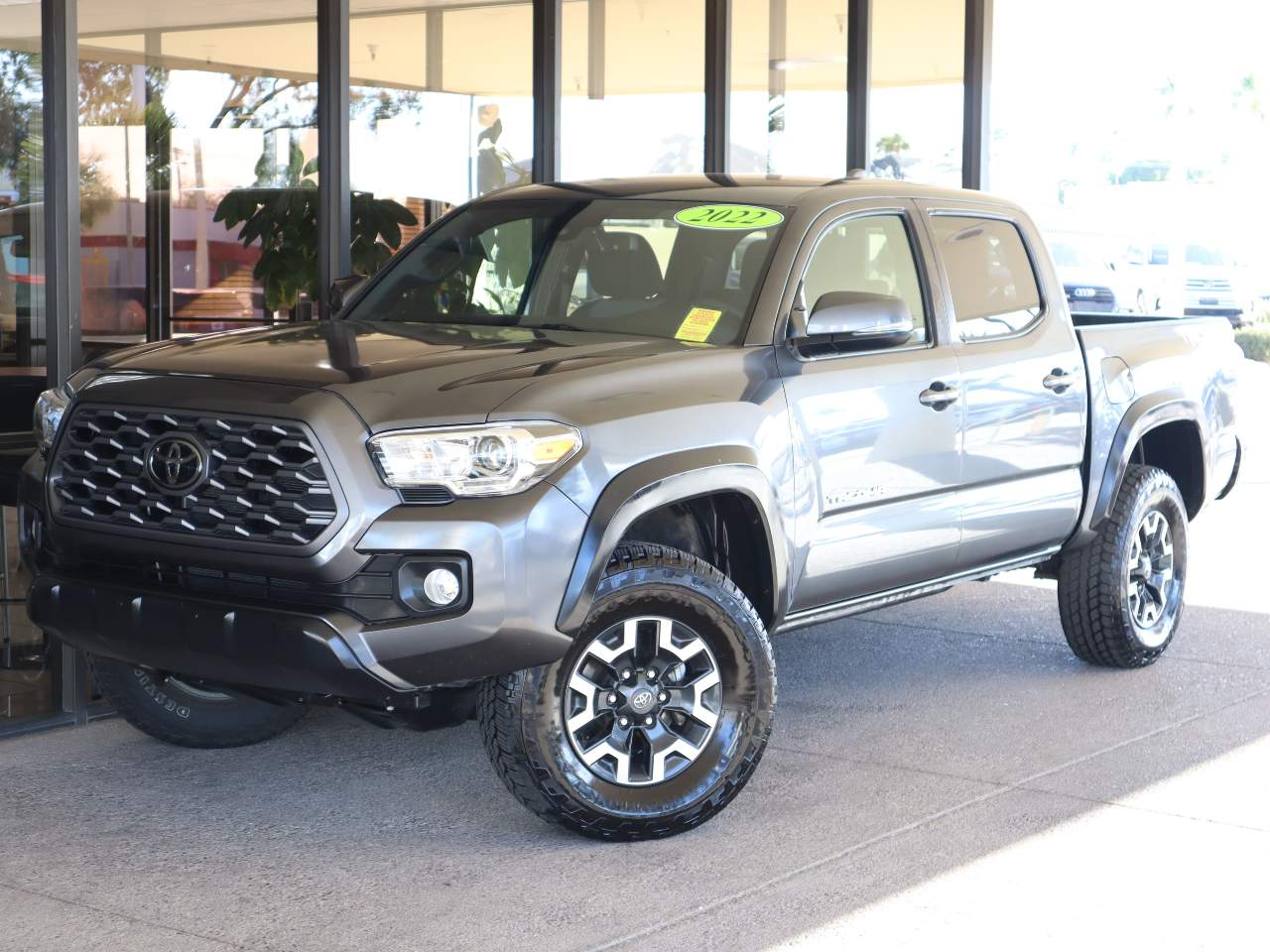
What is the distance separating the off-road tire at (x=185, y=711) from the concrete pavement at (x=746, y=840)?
0.24ft

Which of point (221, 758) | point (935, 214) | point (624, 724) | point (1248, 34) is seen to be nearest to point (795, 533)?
point (624, 724)

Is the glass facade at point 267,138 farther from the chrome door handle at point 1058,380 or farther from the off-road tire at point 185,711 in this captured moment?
the chrome door handle at point 1058,380

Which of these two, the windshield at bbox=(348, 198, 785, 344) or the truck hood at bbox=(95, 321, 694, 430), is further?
the windshield at bbox=(348, 198, 785, 344)

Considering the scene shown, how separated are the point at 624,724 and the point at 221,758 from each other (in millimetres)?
1653

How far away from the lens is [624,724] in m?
4.81

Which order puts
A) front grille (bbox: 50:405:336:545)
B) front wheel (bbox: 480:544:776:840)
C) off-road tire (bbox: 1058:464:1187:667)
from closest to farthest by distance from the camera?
front grille (bbox: 50:405:336:545), front wheel (bbox: 480:544:776:840), off-road tire (bbox: 1058:464:1187:667)

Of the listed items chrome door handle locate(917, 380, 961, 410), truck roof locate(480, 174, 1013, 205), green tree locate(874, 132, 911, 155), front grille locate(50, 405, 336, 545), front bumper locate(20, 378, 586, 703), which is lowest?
front bumper locate(20, 378, 586, 703)

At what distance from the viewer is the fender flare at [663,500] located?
4449 mm

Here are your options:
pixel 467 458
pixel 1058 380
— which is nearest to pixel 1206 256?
pixel 1058 380

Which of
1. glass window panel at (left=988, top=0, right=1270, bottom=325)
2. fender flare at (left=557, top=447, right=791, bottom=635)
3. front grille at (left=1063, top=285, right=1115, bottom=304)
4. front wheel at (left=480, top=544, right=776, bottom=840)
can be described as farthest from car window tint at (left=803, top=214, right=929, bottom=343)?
front grille at (left=1063, top=285, right=1115, bottom=304)

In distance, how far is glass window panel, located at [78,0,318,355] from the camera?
6723 mm

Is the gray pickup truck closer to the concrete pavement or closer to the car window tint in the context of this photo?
the car window tint

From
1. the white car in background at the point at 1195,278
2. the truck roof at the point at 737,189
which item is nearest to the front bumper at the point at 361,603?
the truck roof at the point at 737,189

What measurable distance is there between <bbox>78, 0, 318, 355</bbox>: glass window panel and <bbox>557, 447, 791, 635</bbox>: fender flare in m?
2.91
